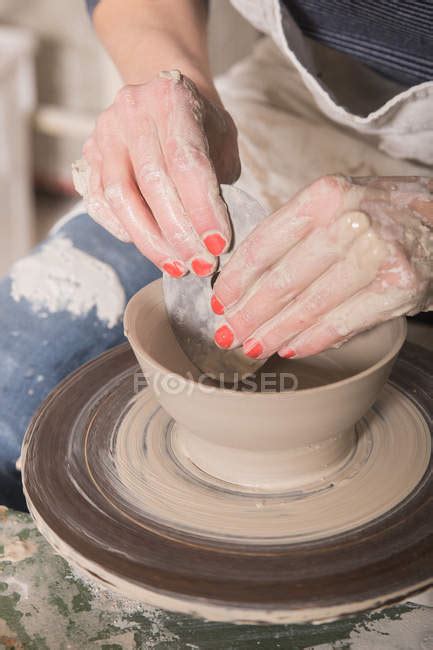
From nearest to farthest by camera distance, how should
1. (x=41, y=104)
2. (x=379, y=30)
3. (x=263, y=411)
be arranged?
(x=263, y=411), (x=379, y=30), (x=41, y=104)

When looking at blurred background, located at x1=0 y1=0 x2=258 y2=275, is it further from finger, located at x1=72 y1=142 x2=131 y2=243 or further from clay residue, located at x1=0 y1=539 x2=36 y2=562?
clay residue, located at x1=0 y1=539 x2=36 y2=562

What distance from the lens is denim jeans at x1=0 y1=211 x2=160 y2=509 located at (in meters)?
1.32

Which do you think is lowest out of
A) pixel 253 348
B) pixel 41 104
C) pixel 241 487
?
pixel 41 104

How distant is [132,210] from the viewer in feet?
3.31

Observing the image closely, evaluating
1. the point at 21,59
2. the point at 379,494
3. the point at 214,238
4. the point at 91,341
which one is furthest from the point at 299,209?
the point at 21,59

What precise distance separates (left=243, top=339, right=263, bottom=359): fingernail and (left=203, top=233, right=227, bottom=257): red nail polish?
0.37 ft

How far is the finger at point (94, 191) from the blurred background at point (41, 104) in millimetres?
1446

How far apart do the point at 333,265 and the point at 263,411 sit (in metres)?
0.18

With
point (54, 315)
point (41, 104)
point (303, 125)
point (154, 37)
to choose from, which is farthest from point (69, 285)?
point (41, 104)

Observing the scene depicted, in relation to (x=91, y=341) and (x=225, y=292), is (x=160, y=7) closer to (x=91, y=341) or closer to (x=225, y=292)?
(x=91, y=341)

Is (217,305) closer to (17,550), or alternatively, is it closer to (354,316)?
(354,316)

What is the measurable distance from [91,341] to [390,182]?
2.20ft

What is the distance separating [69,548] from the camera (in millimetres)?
859

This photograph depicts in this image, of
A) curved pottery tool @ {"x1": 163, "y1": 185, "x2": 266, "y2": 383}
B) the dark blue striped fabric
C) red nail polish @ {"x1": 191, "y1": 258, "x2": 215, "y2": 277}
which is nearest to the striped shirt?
the dark blue striped fabric
